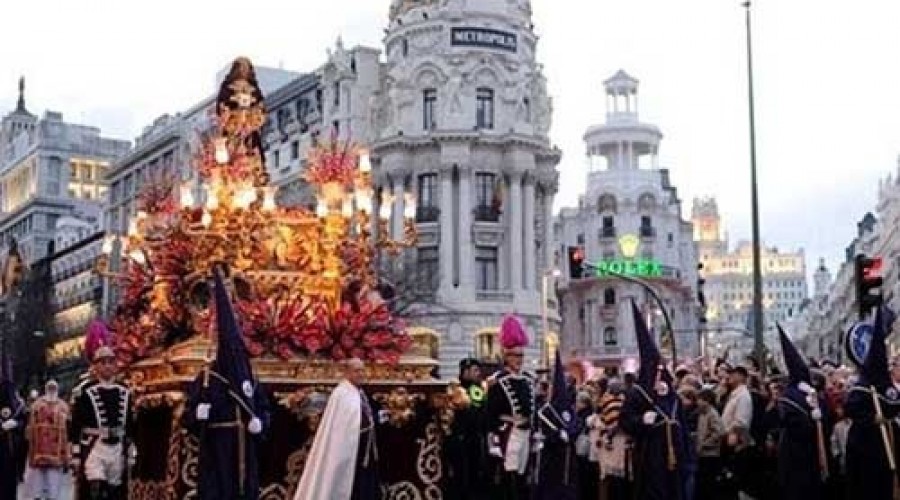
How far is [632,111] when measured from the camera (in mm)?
114125

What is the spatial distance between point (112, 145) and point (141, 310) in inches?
4730

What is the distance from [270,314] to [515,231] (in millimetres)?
53645

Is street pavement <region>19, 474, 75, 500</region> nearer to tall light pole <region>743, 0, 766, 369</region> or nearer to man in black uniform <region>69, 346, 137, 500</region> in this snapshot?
man in black uniform <region>69, 346, 137, 500</region>

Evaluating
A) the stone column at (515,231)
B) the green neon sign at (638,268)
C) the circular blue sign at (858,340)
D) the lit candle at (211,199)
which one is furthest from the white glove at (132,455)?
the green neon sign at (638,268)

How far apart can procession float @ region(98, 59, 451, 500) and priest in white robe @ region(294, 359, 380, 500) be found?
1209 mm

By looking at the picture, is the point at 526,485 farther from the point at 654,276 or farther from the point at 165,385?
the point at 654,276

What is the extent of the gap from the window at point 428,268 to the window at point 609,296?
2954 cm

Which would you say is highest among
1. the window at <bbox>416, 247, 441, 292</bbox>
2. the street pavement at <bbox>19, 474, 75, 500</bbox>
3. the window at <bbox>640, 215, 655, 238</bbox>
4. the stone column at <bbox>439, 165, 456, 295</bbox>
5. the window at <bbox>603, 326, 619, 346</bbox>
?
the window at <bbox>640, 215, 655, 238</bbox>

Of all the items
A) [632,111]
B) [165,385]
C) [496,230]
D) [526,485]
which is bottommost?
[526,485]

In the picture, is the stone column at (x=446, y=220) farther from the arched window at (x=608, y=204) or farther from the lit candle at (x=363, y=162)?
the lit candle at (x=363, y=162)

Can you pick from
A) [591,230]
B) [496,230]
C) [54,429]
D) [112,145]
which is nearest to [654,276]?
[591,230]

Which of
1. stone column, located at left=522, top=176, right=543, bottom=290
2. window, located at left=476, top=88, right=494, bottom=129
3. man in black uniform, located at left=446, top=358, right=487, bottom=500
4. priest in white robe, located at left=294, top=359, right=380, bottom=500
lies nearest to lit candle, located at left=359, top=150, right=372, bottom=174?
man in black uniform, located at left=446, top=358, right=487, bottom=500

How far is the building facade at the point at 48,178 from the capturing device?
120938 mm

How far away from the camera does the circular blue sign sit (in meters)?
17.6
